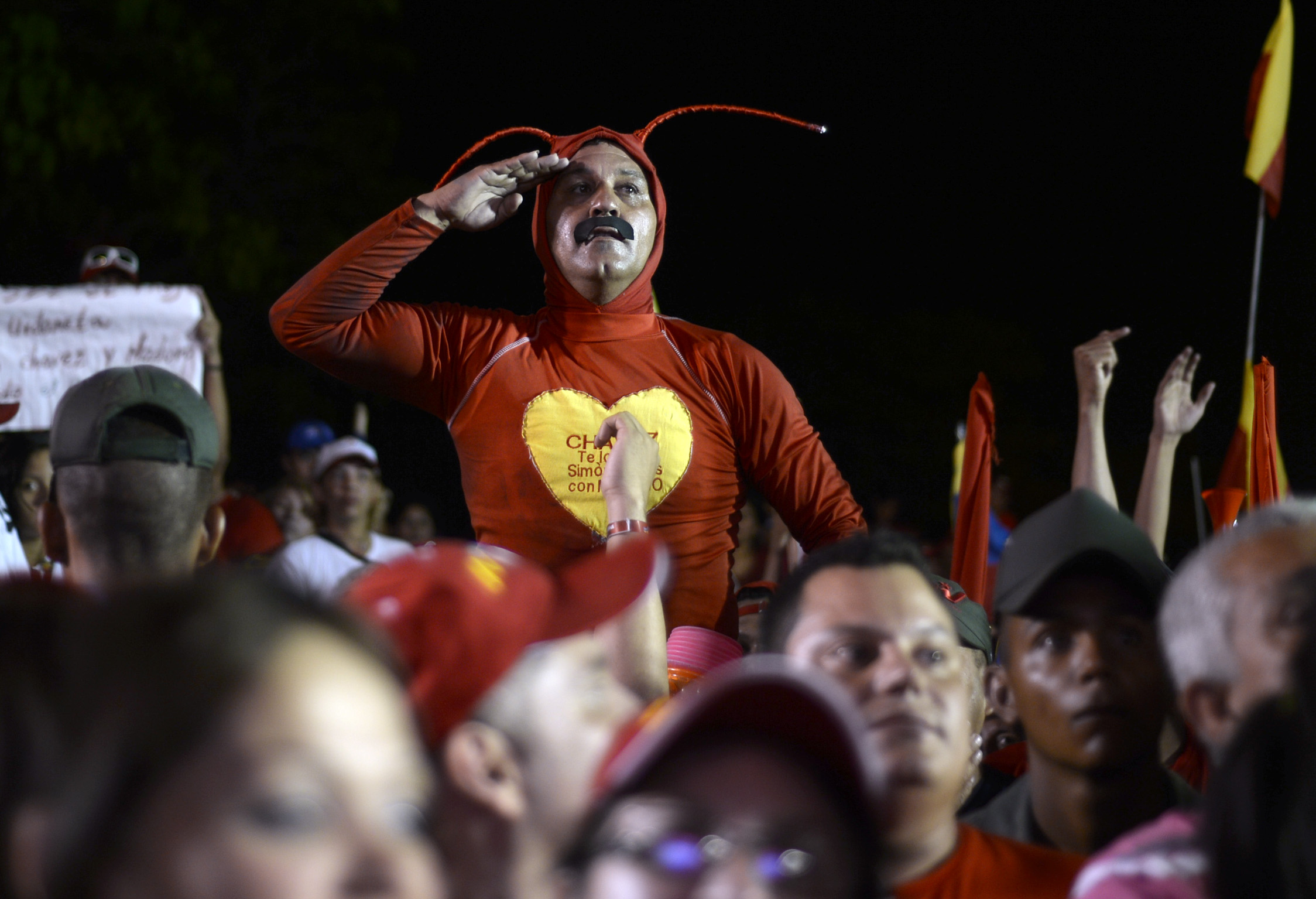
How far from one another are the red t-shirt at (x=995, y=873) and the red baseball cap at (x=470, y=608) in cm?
66

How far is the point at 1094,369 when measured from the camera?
13.8 ft

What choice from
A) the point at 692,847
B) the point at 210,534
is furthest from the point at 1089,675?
the point at 210,534

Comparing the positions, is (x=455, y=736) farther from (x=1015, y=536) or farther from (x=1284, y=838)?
(x=1015, y=536)

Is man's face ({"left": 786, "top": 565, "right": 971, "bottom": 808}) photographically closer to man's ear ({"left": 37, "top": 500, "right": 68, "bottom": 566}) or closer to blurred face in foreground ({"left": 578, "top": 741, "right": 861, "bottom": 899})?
blurred face in foreground ({"left": 578, "top": 741, "right": 861, "bottom": 899})

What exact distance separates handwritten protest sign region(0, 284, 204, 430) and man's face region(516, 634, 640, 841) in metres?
4.12

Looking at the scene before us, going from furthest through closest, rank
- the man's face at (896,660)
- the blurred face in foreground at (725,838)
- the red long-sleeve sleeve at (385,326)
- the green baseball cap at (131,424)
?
the red long-sleeve sleeve at (385,326) < the green baseball cap at (131,424) < the man's face at (896,660) < the blurred face in foreground at (725,838)

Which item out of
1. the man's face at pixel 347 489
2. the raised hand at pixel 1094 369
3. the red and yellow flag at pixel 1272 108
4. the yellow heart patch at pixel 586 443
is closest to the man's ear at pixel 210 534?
the yellow heart patch at pixel 586 443

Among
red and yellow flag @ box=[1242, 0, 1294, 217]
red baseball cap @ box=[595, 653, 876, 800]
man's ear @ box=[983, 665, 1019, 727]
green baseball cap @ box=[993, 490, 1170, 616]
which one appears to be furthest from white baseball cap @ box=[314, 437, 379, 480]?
red baseball cap @ box=[595, 653, 876, 800]

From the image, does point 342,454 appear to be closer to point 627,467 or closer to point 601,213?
point 601,213

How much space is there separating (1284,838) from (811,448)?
221 centimetres

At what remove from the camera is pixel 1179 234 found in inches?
695

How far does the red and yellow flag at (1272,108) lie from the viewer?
579 centimetres

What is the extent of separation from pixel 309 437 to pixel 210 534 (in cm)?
519

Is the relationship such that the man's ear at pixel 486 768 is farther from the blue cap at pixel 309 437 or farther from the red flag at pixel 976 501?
the blue cap at pixel 309 437
